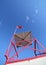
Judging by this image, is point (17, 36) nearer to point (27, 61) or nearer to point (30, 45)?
point (30, 45)

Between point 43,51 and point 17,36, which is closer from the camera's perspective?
point 43,51

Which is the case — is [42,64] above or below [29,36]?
below

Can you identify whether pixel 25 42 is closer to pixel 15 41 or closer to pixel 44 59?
pixel 15 41

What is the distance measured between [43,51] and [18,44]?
202 cm

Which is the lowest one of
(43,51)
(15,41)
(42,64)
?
(42,64)

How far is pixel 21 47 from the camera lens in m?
14.8

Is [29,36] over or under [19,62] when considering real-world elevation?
over

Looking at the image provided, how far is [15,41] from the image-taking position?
51.3 feet

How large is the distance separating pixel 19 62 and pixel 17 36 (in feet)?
14.7

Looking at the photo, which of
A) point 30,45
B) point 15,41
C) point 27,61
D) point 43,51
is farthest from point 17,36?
point 27,61

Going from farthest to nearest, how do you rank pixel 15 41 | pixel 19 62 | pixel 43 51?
pixel 15 41 < pixel 43 51 < pixel 19 62

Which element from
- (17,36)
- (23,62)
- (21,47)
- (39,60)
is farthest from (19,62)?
(17,36)

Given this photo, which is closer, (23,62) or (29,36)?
(23,62)

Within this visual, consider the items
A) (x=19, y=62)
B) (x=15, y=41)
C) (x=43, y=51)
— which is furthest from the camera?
(x=15, y=41)
